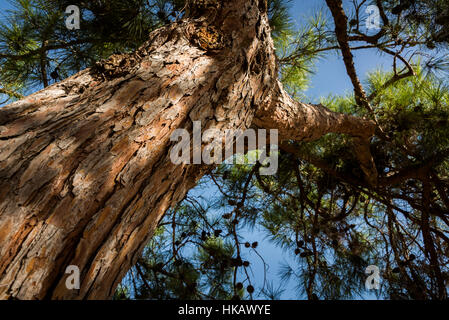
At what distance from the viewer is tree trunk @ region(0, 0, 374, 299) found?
301 mm

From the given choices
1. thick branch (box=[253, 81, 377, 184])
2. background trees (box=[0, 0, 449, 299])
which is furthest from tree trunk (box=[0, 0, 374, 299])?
background trees (box=[0, 0, 449, 299])

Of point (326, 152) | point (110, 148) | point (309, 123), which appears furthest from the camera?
point (326, 152)

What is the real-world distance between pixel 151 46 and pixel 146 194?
1.05 ft

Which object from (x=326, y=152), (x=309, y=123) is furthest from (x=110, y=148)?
(x=326, y=152)

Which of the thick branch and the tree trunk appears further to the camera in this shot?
the thick branch

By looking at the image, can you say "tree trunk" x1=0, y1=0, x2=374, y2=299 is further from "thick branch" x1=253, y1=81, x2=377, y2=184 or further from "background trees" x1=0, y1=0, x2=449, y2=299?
"background trees" x1=0, y1=0, x2=449, y2=299

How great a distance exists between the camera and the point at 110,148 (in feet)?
1.25

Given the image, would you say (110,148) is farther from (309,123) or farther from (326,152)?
(326,152)

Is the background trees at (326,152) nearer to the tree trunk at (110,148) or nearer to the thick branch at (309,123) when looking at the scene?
the thick branch at (309,123)

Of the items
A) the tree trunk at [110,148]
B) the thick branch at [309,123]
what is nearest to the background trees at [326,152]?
the thick branch at [309,123]

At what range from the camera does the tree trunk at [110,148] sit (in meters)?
0.30

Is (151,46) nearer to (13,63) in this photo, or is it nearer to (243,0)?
(243,0)

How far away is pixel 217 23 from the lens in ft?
2.06

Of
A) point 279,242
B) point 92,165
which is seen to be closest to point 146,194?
point 92,165
